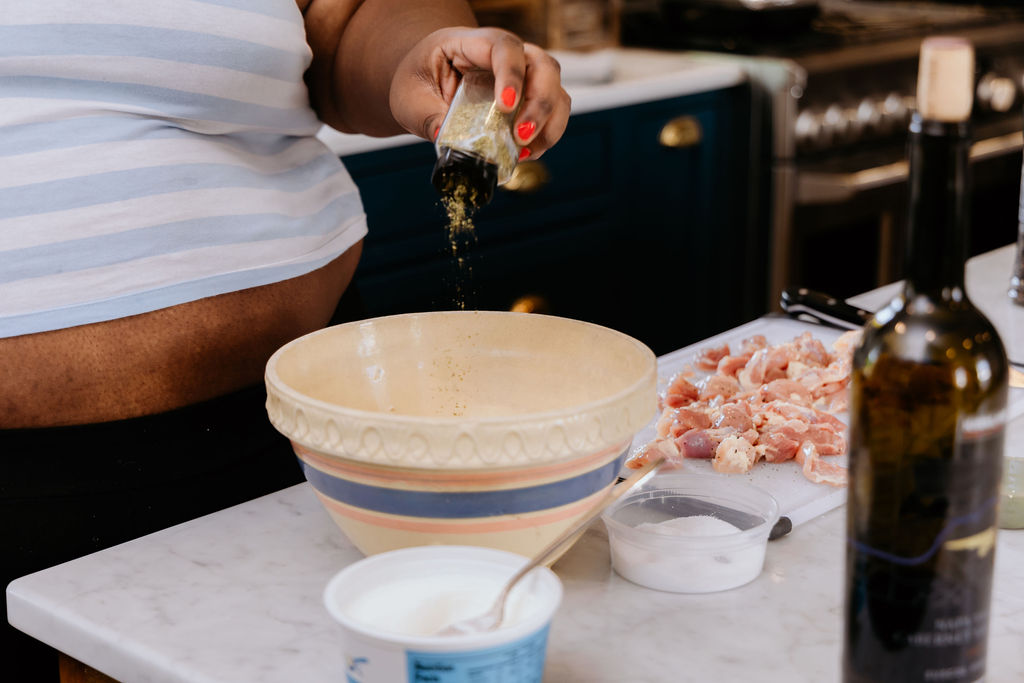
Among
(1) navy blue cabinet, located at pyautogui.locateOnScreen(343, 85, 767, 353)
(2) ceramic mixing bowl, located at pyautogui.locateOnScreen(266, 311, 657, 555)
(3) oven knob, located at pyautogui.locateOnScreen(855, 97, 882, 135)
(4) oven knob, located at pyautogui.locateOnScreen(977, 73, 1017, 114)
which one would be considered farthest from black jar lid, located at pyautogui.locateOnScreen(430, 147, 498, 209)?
(4) oven knob, located at pyautogui.locateOnScreen(977, 73, 1017, 114)

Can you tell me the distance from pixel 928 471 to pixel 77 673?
55 centimetres

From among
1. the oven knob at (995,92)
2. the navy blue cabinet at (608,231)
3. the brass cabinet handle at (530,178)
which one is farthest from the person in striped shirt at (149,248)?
the oven knob at (995,92)

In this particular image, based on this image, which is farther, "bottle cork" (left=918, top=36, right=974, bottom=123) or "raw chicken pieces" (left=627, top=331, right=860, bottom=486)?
"raw chicken pieces" (left=627, top=331, right=860, bottom=486)

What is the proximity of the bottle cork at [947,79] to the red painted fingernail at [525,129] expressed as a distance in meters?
0.49

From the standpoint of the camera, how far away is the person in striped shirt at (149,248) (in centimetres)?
92

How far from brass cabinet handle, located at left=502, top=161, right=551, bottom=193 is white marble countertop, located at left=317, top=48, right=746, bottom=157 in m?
0.14

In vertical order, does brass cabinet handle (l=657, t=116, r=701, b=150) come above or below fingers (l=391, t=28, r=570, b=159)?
below

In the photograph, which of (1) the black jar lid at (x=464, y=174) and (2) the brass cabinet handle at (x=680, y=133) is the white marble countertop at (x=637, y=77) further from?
(1) the black jar lid at (x=464, y=174)

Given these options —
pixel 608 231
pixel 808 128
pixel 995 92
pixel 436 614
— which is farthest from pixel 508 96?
pixel 995 92

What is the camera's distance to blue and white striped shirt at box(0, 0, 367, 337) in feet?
2.99

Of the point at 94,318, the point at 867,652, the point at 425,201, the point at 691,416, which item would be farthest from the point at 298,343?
the point at 425,201

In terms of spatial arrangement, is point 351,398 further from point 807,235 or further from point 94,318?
point 807,235

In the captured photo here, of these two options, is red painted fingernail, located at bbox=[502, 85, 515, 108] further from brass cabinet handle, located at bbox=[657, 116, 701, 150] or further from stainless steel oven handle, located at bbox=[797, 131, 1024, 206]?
stainless steel oven handle, located at bbox=[797, 131, 1024, 206]

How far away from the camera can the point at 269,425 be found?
103 cm
